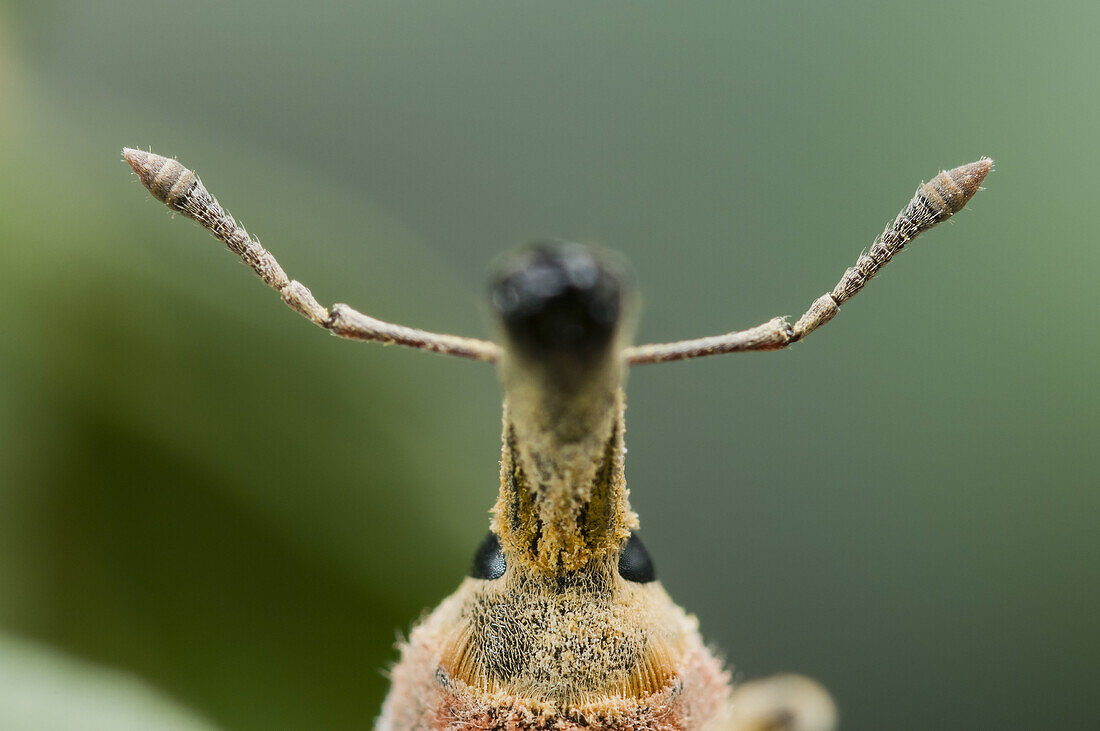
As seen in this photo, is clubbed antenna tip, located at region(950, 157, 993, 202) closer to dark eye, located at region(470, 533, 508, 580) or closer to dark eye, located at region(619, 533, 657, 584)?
dark eye, located at region(619, 533, 657, 584)

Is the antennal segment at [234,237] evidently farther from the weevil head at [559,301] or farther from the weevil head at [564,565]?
the weevil head at [559,301]

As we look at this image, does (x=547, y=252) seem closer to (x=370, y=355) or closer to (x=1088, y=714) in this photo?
(x=370, y=355)

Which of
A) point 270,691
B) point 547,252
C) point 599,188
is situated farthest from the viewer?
point 599,188

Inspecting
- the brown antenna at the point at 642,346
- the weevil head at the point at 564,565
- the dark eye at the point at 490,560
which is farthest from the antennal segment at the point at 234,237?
the dark eye at the point at 490,560

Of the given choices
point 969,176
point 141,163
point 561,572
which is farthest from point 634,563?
point 141,163

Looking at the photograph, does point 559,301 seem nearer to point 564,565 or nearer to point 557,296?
point 557,296

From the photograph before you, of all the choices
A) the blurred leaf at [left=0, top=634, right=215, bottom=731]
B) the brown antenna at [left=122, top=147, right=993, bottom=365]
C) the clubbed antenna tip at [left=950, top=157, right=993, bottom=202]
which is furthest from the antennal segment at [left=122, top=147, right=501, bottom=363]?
the blurred leaf at [left=0, top=634, right=215, bottom=731]

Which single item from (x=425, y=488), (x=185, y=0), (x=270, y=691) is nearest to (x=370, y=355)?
(x=425, y=488)
